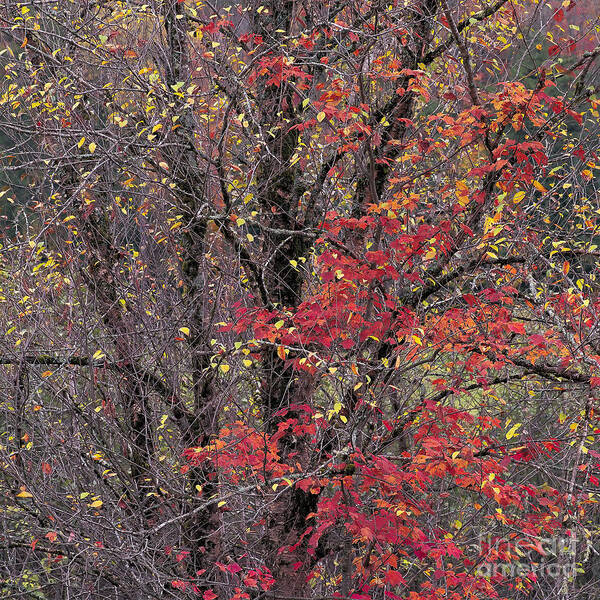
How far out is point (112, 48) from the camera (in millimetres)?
6176

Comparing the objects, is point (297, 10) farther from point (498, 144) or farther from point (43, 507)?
point (43, 507)

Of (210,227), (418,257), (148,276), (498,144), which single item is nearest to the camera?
(498,144)

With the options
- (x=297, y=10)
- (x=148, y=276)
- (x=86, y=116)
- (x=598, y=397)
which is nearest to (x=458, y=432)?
(x=598, y=397)

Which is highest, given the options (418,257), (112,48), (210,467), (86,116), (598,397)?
(112,48)

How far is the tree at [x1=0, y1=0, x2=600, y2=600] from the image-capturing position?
5.30 meters

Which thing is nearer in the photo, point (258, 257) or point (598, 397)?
point (598, 397)

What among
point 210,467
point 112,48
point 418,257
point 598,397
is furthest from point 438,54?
point 210,467

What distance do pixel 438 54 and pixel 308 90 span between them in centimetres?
124

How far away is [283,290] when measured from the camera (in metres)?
6.78

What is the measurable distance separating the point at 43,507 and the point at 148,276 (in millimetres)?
2458

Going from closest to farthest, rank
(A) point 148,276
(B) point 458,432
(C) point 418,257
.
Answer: (C) point 418,257
(B) point 458,432
(A) point 148,276

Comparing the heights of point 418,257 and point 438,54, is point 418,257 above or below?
below

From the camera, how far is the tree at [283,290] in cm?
530

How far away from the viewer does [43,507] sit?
19.1ft
